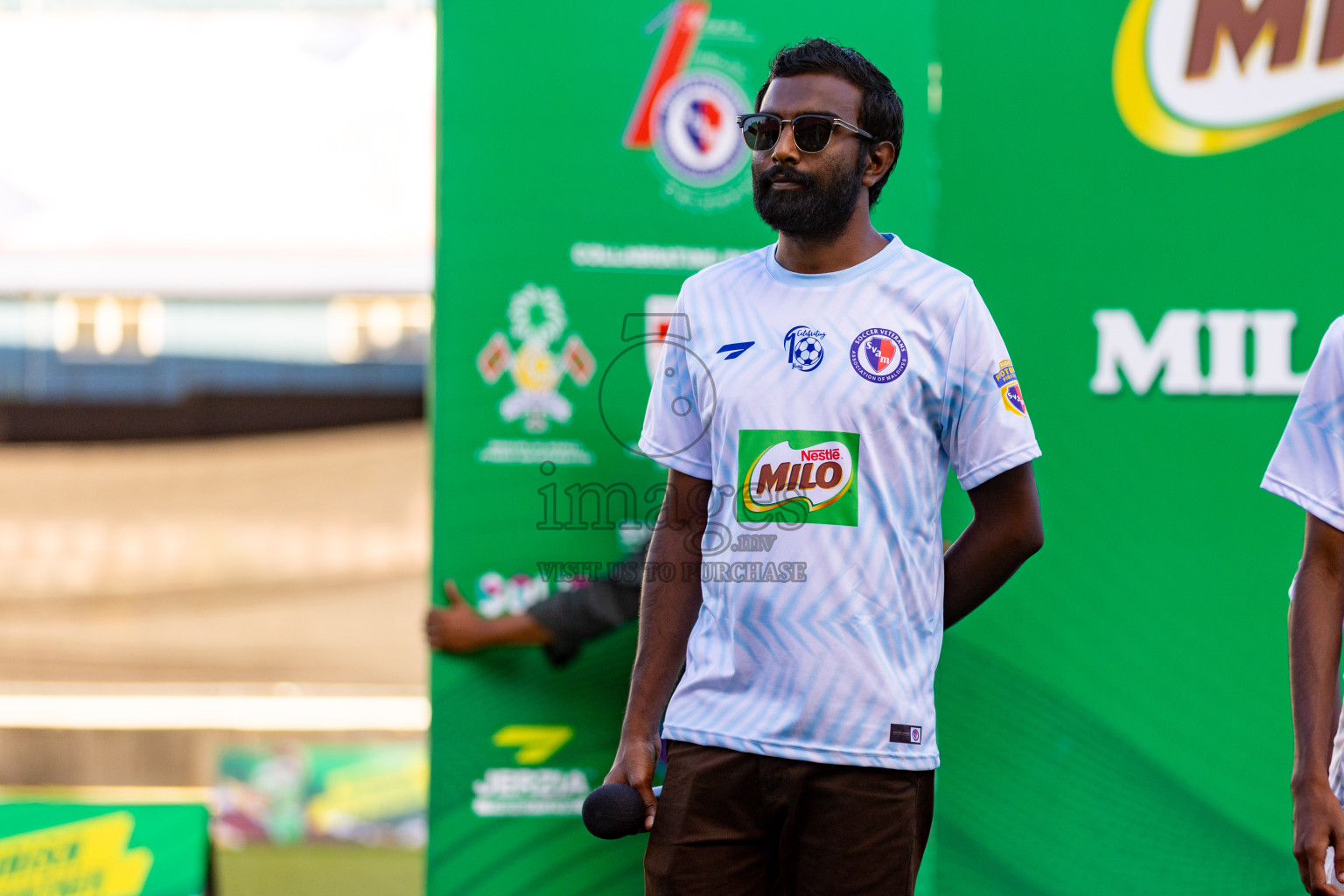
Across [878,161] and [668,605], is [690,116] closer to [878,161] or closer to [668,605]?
[878,161]

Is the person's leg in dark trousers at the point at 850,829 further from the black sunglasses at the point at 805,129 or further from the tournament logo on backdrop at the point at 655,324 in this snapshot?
the tournament logo on backdrop at the point at 655,324

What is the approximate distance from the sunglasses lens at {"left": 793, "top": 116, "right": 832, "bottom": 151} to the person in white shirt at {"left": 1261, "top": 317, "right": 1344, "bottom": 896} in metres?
0.85

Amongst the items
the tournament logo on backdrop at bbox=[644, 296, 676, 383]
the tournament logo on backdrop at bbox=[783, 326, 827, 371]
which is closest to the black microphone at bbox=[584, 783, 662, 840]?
the tournament logo on backdrop at bbox=[783, 326, 827, 371]

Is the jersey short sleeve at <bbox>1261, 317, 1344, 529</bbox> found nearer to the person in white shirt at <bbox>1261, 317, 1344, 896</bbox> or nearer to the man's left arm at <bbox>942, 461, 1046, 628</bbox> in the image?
the person in white shirt at <bbox>1261, 317, 1344, 896</bbox>

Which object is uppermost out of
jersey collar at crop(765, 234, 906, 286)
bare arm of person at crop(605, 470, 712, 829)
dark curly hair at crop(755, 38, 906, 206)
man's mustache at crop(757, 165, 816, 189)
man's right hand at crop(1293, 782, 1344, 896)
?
dark curly hair at crop(755, 38, 906, 206)

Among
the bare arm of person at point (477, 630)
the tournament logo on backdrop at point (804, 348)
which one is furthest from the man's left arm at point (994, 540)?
the bare arm of person at point (477, 630)

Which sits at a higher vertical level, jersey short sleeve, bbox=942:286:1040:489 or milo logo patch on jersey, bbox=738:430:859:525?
jersey short sleeve, bbox=942:286:1040:489

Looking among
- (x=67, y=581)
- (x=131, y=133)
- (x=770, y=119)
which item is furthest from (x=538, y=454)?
(x=67, y=581)

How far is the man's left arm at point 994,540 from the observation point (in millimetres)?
2039

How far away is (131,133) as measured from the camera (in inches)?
221

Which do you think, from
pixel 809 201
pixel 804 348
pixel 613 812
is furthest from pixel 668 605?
pixel 809 201

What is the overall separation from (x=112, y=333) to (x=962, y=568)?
4918 millimetres

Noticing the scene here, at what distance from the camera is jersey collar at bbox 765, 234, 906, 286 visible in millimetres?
2084

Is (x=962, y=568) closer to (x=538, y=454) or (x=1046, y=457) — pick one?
(x=1046, y=457)
